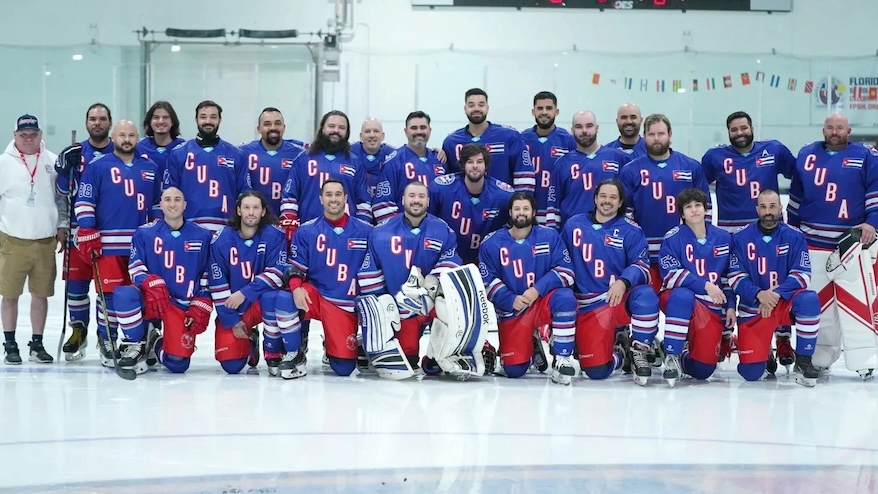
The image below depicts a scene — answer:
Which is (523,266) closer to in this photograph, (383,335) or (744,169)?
(383,335)

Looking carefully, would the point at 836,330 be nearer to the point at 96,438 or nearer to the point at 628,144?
the point at 628,144

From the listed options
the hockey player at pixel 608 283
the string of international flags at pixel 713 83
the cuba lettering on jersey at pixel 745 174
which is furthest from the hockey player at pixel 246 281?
the string of international flags at pixel 713 83

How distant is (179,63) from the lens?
841cm

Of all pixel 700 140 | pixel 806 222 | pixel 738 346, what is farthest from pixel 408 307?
pixel 700 140

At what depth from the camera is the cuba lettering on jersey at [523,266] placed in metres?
4.53

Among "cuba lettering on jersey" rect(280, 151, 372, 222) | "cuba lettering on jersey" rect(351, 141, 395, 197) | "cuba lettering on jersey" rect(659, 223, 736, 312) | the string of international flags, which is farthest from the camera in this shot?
the string of international flags

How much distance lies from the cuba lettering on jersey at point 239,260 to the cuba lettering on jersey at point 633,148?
170 centimetres

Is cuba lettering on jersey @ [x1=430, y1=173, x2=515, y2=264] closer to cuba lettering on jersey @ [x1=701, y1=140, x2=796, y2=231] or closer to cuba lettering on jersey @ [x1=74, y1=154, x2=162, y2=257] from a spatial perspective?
cuba lettering on jersey @ [x1=701, y1=140, x2=796, y2=231]

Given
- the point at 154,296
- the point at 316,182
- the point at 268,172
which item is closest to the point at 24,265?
the point at 154,296

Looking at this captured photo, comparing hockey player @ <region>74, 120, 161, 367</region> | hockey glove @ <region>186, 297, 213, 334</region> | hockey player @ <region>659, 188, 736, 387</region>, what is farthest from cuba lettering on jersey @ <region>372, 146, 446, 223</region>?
hockey player @ <region>659, 188, 736, 387</region>

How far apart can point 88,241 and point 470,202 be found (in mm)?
1733

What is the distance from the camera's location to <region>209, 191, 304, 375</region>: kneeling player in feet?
14.9

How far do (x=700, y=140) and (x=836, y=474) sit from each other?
5.44 metres

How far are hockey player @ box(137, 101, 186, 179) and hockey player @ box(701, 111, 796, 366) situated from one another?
2620 millimetres
